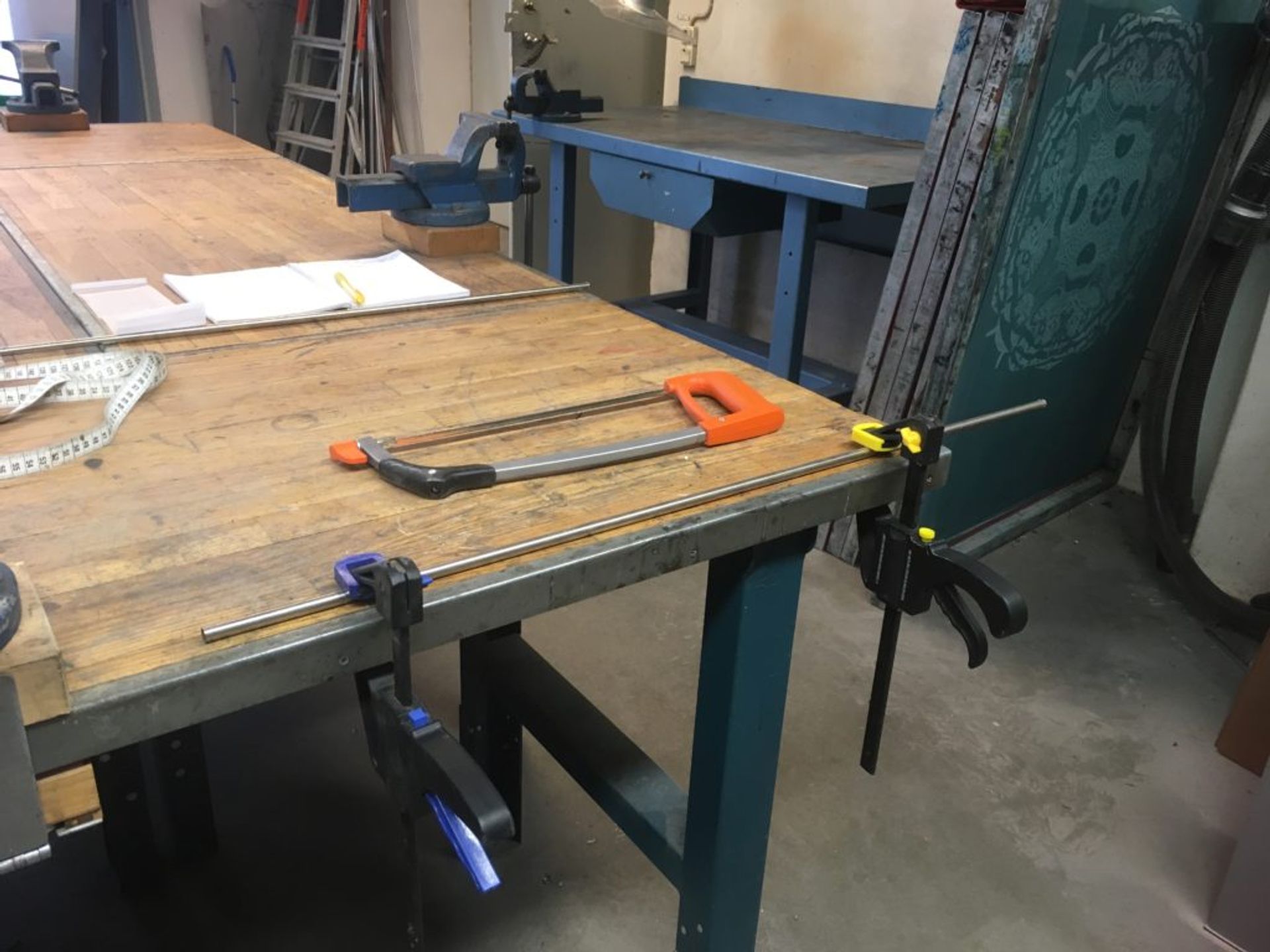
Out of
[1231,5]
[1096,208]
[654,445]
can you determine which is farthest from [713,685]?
[1231,5]

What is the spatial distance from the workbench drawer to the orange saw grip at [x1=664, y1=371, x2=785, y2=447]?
48.1 inches

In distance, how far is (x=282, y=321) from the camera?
1.25 metres

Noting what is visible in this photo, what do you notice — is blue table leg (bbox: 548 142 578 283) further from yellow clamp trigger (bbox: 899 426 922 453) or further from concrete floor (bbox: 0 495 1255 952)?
yellow clamp trigger (bbox: 899 426 922 453)

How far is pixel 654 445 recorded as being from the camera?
932 millimetres

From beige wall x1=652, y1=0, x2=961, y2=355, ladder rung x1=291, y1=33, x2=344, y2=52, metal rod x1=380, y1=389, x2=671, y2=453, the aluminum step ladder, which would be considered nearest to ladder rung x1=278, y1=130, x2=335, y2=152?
the aluminum step ladder

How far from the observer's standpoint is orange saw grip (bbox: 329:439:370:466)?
892 mm

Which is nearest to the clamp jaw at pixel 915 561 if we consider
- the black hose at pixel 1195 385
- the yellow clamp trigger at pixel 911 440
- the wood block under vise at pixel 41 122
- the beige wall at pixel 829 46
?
the yellow clamp trigger at pixel 911 440

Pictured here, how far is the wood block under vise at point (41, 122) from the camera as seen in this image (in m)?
2.36

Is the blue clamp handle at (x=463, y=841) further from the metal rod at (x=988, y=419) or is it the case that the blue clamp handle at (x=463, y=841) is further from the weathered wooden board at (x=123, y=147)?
the weathered wooden board at (x=123, y=147)

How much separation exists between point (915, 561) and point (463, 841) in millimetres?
491

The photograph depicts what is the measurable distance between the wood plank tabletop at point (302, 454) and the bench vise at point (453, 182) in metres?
0.10

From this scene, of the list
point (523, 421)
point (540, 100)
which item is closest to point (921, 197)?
point (540, 100)

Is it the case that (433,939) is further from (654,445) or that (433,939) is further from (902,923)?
(654,445)

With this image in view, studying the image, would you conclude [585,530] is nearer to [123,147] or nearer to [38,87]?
[123,147]
